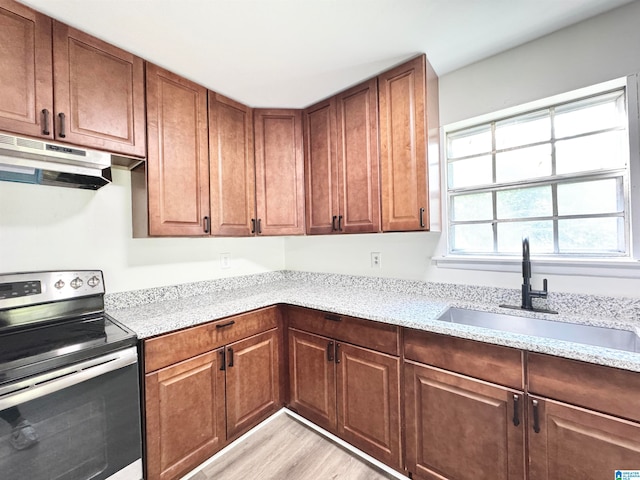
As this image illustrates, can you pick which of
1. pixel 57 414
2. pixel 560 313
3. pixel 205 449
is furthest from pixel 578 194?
pixel 57 414

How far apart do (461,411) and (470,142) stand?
161cm

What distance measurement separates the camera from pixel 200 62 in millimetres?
1595

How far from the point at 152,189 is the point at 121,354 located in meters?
0.89

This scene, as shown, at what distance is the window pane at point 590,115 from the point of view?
1434mm

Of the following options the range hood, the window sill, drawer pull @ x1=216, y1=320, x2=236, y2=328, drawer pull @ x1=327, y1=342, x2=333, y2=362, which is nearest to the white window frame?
the window sill

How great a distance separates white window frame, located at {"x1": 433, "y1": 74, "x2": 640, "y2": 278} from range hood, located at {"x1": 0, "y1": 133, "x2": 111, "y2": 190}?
6.78 feet

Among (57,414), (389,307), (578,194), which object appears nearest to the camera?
(57,414)

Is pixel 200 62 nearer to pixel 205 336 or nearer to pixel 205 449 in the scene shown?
pixel 205 336

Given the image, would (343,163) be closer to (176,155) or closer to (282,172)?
(282,172)

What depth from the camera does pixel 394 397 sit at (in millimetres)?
1476

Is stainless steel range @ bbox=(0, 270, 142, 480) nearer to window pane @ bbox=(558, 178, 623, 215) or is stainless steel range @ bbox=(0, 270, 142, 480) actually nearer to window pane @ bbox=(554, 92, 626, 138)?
window pane @ bbox=(558, 178, 623, 215)

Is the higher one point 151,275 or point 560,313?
point 151,275

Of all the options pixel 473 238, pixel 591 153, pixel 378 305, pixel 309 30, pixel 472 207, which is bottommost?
pixel 378 305

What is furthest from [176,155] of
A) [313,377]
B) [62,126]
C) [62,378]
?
[313,377]
